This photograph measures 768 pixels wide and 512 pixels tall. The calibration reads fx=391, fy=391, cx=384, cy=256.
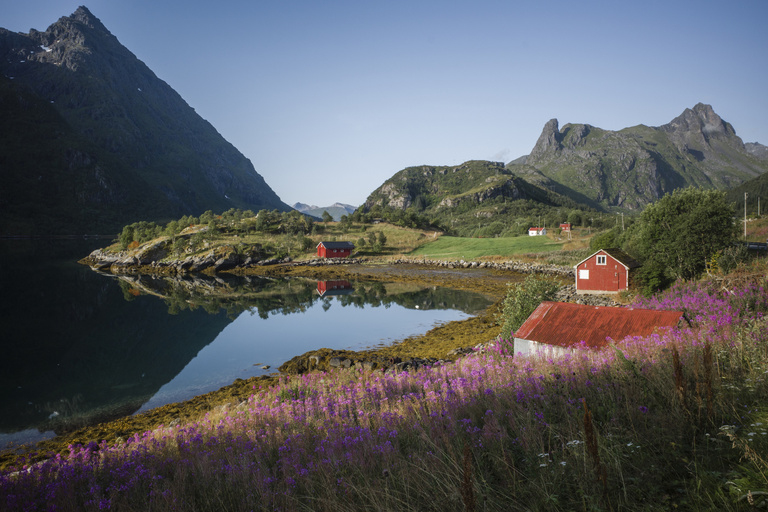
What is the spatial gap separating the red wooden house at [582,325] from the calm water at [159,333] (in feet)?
45.6

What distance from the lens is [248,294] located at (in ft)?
151

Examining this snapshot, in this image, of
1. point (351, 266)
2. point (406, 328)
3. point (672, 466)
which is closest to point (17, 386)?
point (406, 328)

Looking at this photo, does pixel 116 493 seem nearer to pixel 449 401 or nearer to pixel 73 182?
pixel 449 401

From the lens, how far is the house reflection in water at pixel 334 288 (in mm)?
45719

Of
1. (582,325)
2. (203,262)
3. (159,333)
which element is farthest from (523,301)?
(203,262)

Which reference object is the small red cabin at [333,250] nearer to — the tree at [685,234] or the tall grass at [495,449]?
the tree at [685,234]

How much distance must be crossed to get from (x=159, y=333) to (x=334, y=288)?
2303 centimetres

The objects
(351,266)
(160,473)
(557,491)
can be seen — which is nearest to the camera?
(557,491)

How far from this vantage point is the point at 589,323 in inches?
447

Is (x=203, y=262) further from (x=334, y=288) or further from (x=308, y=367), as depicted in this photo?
(x=308, y=367)

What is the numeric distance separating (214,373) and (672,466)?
2101 centimetres

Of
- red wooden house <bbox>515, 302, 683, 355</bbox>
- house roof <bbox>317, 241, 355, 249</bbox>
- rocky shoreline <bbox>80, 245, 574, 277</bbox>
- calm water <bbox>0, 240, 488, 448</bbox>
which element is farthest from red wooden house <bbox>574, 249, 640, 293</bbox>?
house roof <bbox>317, 241, 355, 249</bbox>

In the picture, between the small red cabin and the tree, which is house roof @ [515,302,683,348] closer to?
the tree

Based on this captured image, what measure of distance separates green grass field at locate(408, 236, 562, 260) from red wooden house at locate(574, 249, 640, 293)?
108 ft
